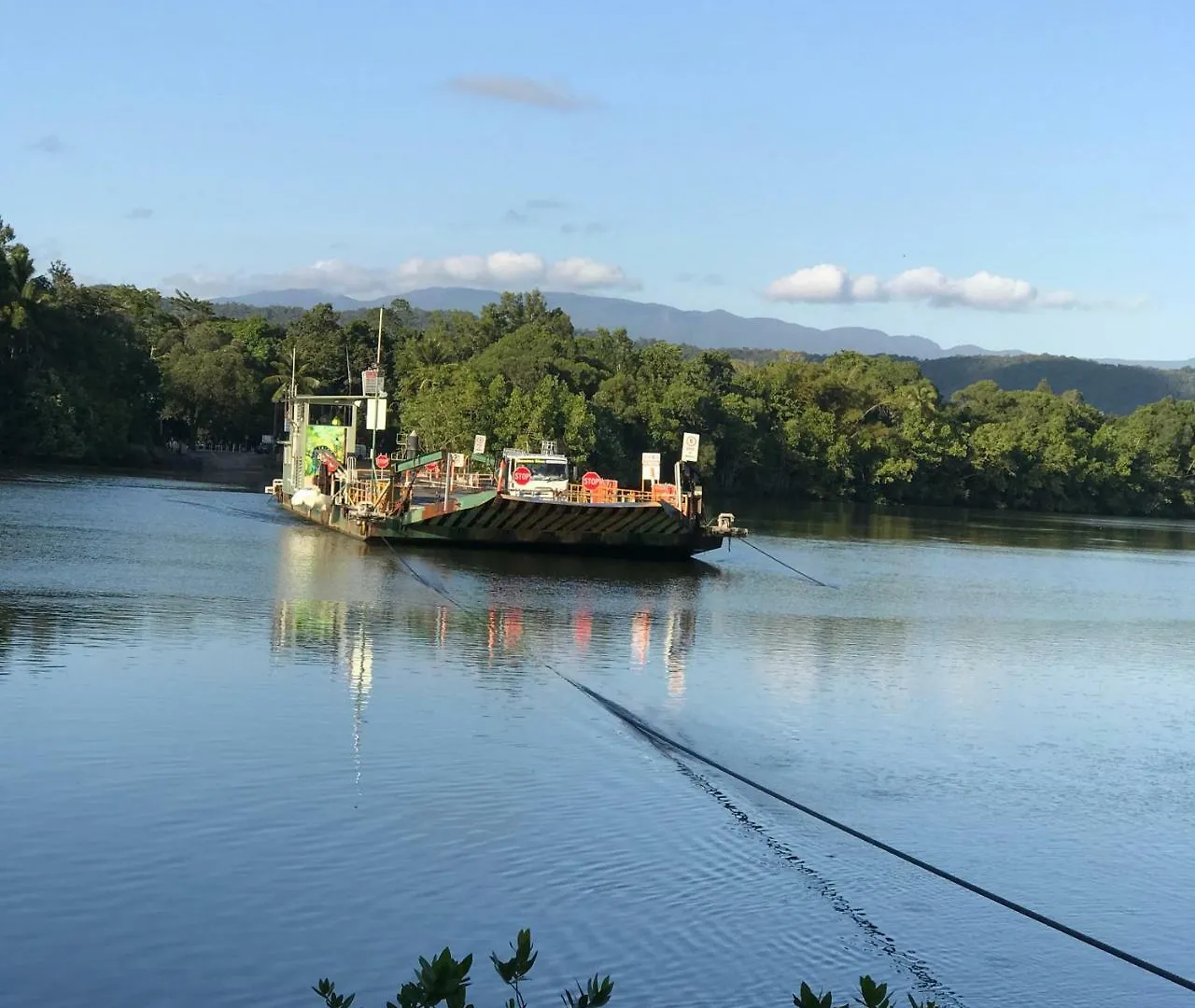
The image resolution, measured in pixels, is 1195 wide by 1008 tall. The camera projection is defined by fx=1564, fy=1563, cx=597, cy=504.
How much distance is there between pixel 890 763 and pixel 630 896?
22.9ft

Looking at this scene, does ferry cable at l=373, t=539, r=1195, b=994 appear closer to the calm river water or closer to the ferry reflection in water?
the calm river water

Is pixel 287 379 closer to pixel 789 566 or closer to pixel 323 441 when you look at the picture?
pixel 323 441

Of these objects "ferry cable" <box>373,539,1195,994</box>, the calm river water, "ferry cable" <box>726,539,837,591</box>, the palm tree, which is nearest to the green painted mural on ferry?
"ferry cable" <box>726,539,837,591</box>

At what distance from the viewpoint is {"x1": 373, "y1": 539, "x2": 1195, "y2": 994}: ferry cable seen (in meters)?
11.0

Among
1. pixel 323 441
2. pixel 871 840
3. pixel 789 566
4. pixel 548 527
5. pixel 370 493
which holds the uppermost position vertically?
pixel 323 441

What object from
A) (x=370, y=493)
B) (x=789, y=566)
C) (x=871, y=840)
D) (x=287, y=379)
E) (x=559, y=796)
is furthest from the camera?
(x=287, y=379)

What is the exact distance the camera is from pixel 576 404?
102 meters

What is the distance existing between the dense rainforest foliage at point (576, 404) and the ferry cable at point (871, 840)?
236 ft

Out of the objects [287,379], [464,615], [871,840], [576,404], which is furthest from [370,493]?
[287,379]

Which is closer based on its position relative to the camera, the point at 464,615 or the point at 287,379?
the point at 464,615

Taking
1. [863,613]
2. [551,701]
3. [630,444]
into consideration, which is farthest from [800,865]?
[630,444]

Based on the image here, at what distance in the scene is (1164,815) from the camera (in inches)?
682

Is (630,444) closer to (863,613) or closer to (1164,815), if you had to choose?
(863,613)

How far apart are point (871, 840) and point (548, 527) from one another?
30.1 metres
